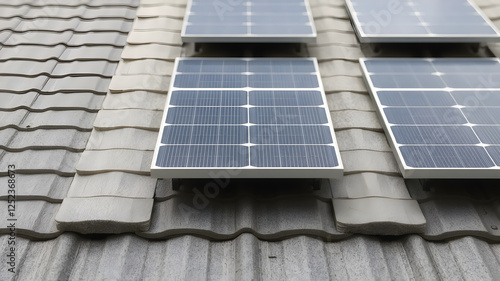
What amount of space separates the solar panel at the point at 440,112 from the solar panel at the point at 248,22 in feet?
4.41

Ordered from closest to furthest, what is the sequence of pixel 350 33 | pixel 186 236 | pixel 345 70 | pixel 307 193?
pixel 186 236 < pixel 307 193 < pixel 345 70 < pixel 350 33

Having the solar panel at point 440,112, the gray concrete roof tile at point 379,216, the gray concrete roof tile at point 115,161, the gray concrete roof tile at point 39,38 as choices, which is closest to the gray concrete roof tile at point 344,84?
the solar panel at point 440,112

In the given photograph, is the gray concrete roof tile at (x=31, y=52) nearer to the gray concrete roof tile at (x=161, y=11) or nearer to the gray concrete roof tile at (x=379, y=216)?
the gray concrete roof tile at (x=161, y=11)

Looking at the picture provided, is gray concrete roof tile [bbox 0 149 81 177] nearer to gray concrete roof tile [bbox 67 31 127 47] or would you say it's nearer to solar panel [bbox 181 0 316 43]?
solar panel [bbox 181 0 316 43]

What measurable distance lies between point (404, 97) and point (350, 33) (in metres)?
2.73

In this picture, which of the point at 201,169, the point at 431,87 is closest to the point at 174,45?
the point at 201,169

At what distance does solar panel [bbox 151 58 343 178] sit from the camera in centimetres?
432

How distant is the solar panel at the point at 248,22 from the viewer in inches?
264

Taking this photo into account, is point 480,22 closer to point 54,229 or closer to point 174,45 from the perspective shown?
point 174,45

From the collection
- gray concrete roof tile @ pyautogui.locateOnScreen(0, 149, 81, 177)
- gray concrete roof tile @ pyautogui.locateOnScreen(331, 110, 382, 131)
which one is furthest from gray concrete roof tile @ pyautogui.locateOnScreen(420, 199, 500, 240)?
gray concrete roof tile @ pyautogui.locateOnScreen(0, 149, 81, 177)

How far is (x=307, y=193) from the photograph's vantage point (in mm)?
4637

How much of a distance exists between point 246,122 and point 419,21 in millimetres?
4224

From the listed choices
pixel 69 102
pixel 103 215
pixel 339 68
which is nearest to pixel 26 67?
pixel 69 102

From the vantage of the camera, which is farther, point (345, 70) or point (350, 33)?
point (350, 33)
